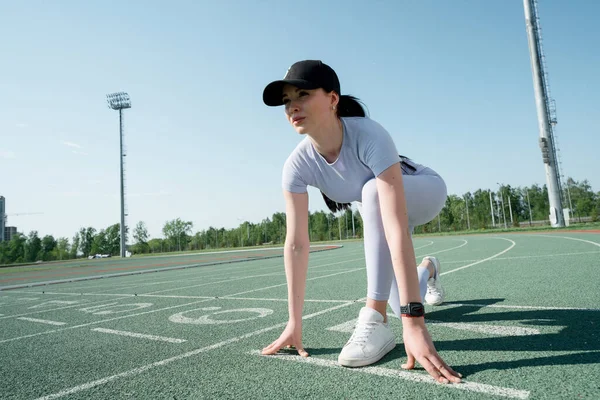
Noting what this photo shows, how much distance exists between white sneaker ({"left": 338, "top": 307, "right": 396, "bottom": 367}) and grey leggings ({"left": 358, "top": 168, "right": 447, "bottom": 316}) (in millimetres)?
157

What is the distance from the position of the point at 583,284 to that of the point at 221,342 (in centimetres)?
408

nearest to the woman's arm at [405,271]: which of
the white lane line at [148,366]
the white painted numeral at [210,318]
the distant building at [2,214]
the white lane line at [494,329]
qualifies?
the white lane line at [494,329]

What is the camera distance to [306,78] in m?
2.23

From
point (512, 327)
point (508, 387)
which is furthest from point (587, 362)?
point (512, 327)

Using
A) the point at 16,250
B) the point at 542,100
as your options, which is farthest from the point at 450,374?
the point at 16,250

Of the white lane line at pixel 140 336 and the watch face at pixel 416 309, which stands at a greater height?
the watch face at pixel 416 309

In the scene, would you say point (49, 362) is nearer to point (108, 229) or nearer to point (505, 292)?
point (505, 292)

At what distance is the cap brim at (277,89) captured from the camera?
220 centimetres

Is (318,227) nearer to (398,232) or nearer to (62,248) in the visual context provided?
(62,248)

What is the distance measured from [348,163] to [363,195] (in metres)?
0.24

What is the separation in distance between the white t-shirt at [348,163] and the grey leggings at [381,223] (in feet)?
0.47

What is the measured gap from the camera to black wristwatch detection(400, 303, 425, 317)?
6.45 feet

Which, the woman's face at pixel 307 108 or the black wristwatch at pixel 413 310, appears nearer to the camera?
the black wristwatch at pixel 413 310

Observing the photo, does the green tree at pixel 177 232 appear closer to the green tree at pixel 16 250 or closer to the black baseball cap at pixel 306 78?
the green tree at pixel 16 250
